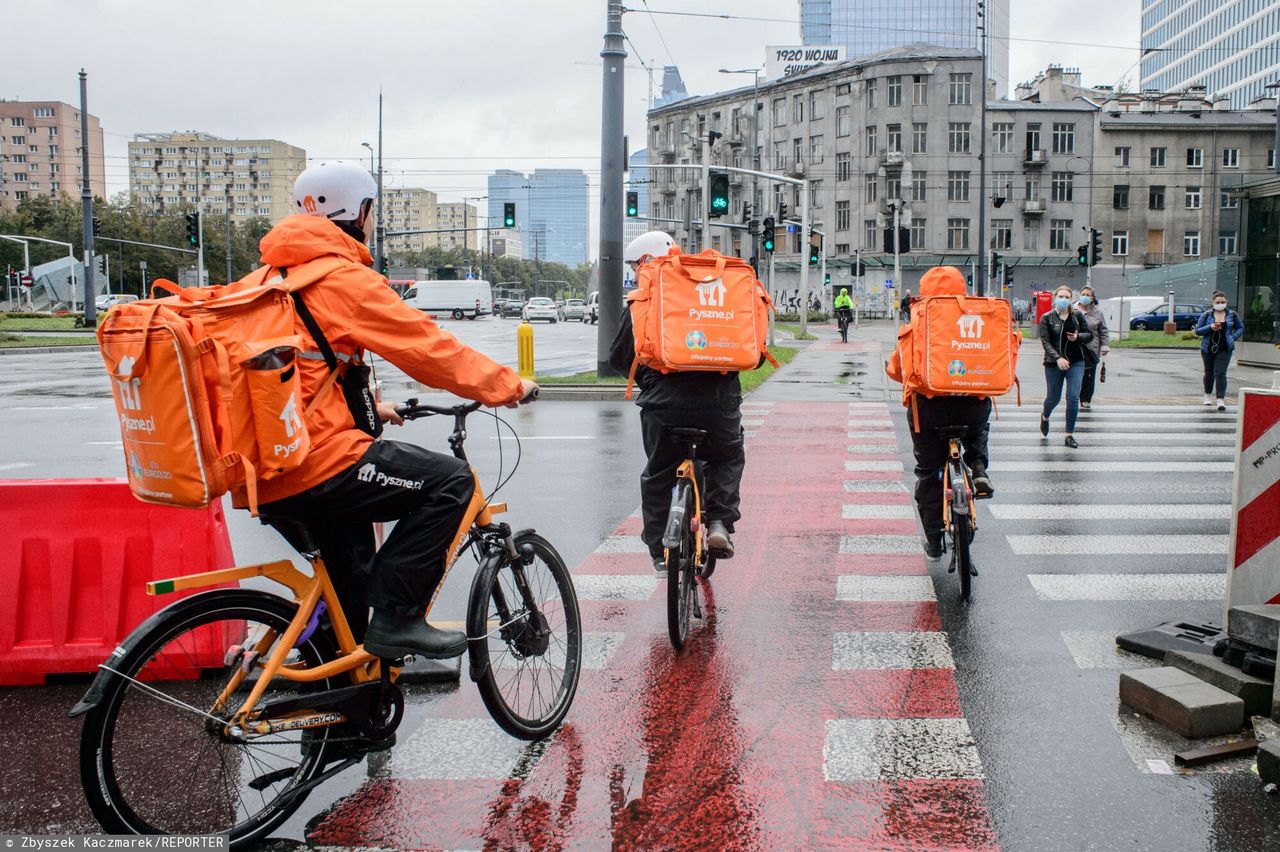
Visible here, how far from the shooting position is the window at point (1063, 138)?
7656 centimetres

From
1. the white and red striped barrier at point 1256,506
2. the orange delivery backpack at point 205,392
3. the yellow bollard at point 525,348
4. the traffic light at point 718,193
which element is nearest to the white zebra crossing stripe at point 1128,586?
the white and red striped barrier at point 1256,506

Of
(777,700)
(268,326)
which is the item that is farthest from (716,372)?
(268,326)

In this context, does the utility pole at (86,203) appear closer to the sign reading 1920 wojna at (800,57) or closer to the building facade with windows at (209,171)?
the sign reading 1920 wojna at (800,57)

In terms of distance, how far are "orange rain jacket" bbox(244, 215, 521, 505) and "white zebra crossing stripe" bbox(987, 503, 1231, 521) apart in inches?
251

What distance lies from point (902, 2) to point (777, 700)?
146592mm

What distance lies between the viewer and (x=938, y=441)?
7074 mm

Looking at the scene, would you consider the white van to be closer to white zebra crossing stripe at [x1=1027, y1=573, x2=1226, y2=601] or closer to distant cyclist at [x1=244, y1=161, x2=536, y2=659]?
white zebra crossing stripe at [x1=1027, y1=573, x2=1226, y2=601]

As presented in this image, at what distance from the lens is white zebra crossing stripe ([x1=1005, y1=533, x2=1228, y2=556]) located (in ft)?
25.4

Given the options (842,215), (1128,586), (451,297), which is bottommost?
(1128,586)

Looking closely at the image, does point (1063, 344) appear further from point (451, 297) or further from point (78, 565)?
point (451, 297)

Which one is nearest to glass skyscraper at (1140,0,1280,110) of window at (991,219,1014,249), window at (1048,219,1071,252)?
window at (1048,219,1071,252)

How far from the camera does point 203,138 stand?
151750mm

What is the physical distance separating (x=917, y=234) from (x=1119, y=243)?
43.8ft

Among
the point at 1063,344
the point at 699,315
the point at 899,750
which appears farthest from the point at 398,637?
the point at 1063,344
